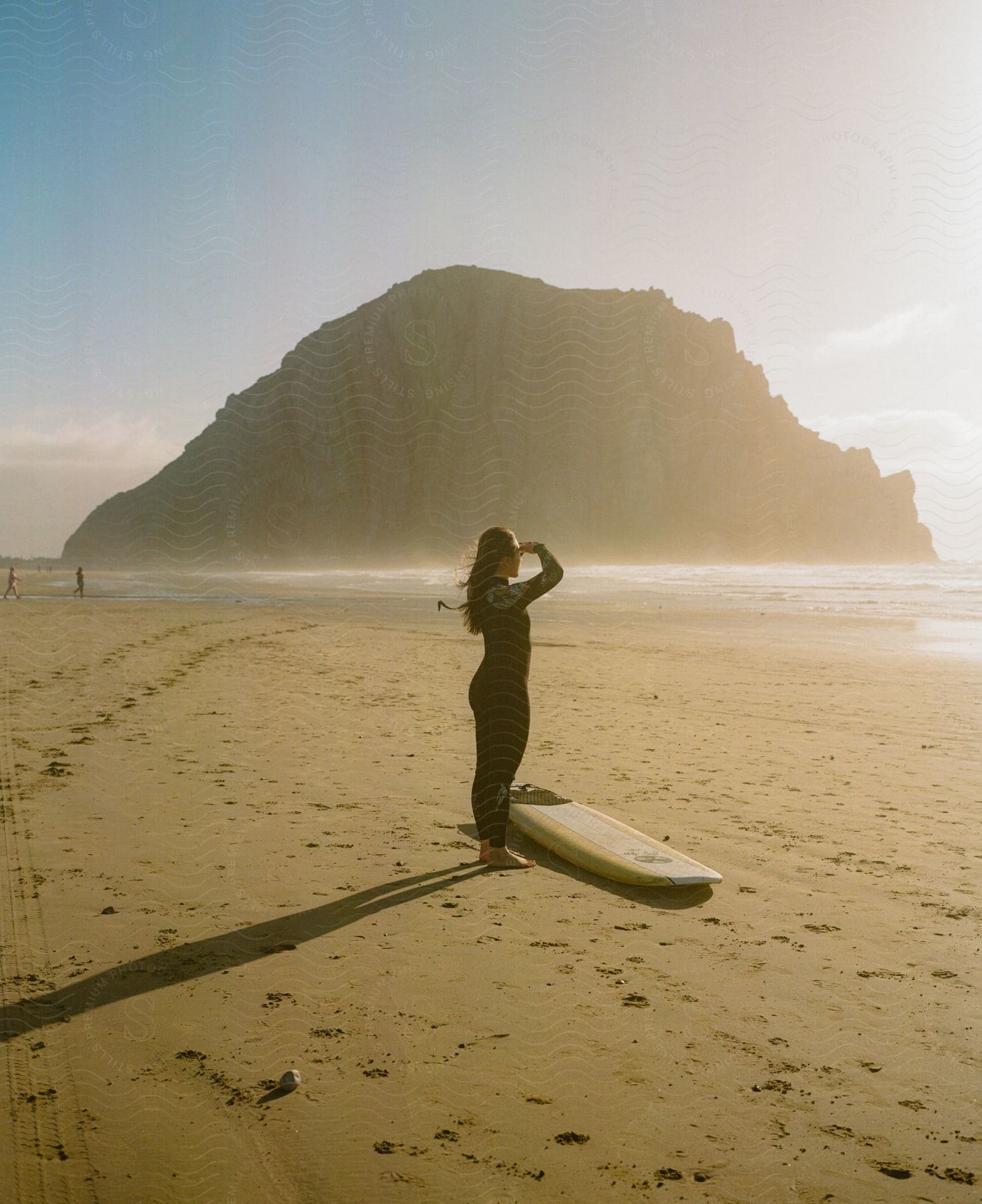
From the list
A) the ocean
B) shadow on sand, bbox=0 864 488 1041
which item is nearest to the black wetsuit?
shadow on sand, bbox=0 864 488 1041

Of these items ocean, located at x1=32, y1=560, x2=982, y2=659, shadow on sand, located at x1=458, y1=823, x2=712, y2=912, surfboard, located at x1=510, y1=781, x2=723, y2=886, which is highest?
ocean, located at x1=32, y1=560, x2=982, y2=659

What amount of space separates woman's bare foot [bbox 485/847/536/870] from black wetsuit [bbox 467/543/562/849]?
0.04 metres

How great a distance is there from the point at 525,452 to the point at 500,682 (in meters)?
110

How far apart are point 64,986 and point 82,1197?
1.35m

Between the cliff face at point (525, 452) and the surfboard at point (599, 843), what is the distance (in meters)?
99.6

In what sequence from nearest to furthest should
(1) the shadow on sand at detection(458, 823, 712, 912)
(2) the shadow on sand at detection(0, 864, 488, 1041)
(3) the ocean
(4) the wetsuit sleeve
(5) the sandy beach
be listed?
(5) the sandy beach < (2) the shadow on sand at detection(0, 864, 488, 1041) < (1) the shadow on sand at detection(458, 823, 712, 912) < (4) the wetsuit sleeve < (3) the ocean

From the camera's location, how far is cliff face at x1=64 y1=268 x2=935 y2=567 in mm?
111188

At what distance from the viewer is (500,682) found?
5.32m

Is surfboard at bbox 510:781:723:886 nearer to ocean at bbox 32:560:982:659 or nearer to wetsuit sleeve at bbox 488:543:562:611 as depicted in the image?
wetsuit sleeve at bbox 488:543:562:611

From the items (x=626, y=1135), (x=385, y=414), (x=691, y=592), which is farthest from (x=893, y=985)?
(x=385, y=414)

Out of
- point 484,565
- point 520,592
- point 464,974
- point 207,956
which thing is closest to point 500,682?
point 520,592

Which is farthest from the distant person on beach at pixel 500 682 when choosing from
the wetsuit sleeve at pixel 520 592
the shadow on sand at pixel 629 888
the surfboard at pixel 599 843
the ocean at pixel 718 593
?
the ocean at pixel 718 593

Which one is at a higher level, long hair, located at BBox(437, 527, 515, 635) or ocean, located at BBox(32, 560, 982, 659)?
long hair, located at BBox(437, 527, 515, 635)

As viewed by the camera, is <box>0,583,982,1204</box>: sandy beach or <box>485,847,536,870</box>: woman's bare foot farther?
<box>485,847,536,870</box>: woman's bare foot
